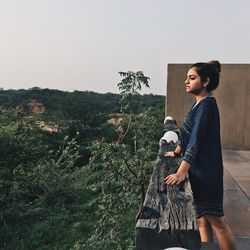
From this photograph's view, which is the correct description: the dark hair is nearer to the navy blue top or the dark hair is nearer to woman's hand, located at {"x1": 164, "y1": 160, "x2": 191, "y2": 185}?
the navy blue top

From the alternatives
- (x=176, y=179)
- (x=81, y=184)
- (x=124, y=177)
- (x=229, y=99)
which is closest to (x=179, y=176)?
(x=176, y=179)

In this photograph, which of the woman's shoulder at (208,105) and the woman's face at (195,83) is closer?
the woman's shoulder at (208,105)

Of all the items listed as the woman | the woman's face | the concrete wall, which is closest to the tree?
the woman

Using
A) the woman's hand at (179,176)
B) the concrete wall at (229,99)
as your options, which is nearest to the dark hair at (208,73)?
the woman's hand at (179,176)

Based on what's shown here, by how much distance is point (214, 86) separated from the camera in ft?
6.26

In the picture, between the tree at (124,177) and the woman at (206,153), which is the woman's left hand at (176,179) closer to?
the woman at (206,153)

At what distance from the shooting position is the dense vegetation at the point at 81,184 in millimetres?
4016

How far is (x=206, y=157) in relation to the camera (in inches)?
71.0

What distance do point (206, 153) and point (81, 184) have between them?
8.23 metres

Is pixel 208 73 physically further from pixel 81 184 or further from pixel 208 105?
pixel 81 184

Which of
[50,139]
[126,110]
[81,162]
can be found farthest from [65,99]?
[126,110]

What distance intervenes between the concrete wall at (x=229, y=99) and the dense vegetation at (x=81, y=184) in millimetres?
726

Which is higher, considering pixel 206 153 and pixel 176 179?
pixel 206 153

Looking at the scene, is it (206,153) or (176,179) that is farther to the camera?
(206,153)
